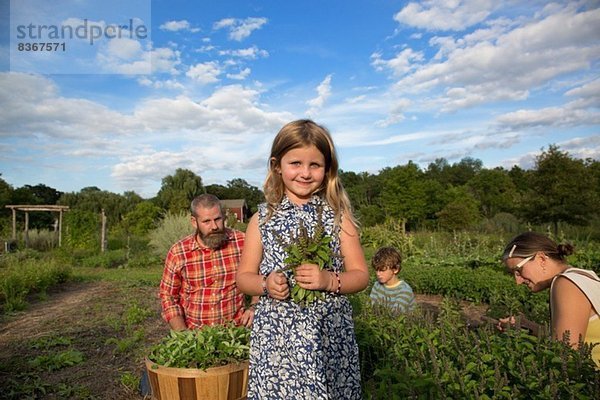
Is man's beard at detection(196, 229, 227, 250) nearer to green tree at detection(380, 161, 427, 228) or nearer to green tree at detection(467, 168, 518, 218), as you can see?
green tree at detection(380, 161, 427, 228)

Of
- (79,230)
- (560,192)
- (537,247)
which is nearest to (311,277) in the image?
(537,247)

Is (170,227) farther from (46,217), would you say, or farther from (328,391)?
(46,217)

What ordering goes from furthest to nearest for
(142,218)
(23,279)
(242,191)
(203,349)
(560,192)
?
1. (242,191)
2. (142,218)
3. (560,192)
4. (23,279)
5. (203,349)

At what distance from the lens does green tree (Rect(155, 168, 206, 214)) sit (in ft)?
150

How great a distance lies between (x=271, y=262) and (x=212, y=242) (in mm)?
1632

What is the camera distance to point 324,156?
1917 millimetres

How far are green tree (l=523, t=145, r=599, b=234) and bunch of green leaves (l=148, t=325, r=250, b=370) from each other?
17876mm

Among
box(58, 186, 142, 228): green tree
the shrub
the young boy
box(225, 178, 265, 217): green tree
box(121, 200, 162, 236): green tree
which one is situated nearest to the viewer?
the shrub

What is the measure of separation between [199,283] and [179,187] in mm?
45698

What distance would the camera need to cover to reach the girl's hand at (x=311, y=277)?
5.33 feet

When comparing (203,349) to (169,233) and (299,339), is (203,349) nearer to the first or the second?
(299,339)

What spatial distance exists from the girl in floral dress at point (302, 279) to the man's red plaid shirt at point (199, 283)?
5.14ft

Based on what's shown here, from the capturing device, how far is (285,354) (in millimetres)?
1745

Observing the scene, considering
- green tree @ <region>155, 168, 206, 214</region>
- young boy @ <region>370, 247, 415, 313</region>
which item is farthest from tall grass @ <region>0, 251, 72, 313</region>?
green tree @ <region>155, 168, 206, 214</region>
